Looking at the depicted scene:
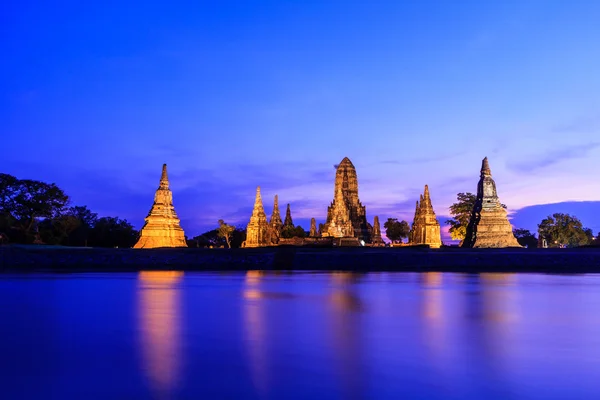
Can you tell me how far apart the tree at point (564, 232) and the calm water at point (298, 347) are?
182 feet

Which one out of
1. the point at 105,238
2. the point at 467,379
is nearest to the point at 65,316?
the point at 467,379

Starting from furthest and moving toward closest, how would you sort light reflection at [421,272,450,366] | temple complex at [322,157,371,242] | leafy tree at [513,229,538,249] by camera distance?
leafy tree at [513,229,538,249] < temple complex at [322,157,371,242] < light reflection at [421,272,450,366]

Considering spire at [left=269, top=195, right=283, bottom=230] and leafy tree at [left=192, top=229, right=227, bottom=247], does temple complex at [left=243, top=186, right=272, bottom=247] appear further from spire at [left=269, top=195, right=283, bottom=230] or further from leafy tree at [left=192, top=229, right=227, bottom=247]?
leafy tree at [left=192, top=229, right=227, bottom=247]

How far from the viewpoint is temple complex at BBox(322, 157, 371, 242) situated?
50531 mm

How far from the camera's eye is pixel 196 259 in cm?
2675

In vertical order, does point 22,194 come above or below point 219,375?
above

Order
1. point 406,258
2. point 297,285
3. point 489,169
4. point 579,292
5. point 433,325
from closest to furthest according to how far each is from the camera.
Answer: point 433,325 → point 579,292 → point 297,285 → point 406,258 → point 489,169

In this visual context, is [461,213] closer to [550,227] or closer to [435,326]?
[550,227]

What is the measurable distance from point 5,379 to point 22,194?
4266 cm

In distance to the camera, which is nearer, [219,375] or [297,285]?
[219,375]

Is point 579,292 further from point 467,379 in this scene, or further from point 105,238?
point 105,238

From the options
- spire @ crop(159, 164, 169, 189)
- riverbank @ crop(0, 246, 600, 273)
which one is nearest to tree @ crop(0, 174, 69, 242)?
spire @ crop(159, 164, 169, 189)

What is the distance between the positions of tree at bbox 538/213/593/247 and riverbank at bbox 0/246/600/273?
3967 centimetres

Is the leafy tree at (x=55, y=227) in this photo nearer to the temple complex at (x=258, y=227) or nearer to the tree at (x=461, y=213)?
the temple complex at (x=258, y=227)
